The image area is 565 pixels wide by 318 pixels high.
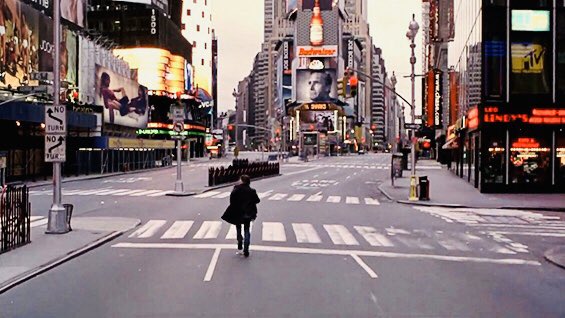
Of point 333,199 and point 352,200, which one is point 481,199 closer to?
point 352,200

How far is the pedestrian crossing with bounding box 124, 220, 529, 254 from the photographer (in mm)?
16266

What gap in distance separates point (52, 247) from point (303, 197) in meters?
19.1

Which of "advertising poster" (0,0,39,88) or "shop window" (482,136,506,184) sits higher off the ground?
"advertising poster" (0,0,39,88)

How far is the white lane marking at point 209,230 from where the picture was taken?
17266 millimetres

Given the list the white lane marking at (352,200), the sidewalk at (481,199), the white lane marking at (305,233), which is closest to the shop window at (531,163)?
the sidewalk at (481,199)

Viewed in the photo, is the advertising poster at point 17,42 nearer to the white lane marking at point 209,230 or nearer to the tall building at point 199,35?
the white lane marking at point 209,230

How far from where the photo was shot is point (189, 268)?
1241cm

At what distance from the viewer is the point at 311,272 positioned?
1218cm

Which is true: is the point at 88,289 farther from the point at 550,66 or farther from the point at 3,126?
the point at 3,126

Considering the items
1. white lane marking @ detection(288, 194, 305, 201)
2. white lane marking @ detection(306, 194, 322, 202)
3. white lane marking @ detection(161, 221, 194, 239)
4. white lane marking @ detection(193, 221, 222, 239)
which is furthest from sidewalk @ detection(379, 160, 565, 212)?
white lane marking @ detection(161, 221, 194, 239)

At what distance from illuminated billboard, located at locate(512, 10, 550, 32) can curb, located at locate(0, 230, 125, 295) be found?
90.2 feet

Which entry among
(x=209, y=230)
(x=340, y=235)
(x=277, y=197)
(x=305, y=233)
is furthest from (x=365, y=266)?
(x=277, y=197)

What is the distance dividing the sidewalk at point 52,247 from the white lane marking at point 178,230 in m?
1.25

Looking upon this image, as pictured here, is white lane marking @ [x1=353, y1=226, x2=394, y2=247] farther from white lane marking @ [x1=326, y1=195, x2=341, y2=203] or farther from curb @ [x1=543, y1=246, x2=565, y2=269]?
white lane marking @ [x1=326, y1=195, x2=341, y2=203]
